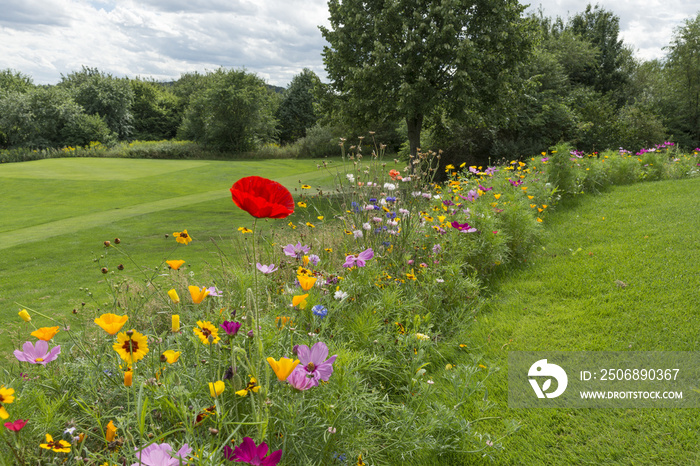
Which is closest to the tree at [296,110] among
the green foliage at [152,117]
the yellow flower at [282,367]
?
the green foliage at [152,117]

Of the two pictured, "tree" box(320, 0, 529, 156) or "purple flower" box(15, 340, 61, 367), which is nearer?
"purple flower" box(15, 340, 61, 367)

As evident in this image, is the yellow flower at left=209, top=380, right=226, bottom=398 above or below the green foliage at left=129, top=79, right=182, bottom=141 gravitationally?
below

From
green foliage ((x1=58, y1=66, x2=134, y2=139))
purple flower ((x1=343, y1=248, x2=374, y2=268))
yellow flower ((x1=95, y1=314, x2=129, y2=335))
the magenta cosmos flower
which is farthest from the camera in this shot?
green foliage ((x1=58, y1=66, x2=134, y2=139))

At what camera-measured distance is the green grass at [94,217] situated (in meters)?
6.25

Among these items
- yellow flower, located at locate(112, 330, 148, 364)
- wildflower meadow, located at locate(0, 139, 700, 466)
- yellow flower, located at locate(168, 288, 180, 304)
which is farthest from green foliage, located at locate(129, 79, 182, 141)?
yellow flower, located at locate(112, 330, 148, 364)

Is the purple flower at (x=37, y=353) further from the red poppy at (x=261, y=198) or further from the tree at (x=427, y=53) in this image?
the tree at (x=427, y=53)

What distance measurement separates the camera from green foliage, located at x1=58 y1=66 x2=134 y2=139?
33875 millimetres

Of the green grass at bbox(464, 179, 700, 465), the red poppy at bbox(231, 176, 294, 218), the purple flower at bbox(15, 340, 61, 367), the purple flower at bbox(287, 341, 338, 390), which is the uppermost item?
the red poppy at bbox(231, 176, 294, 218)

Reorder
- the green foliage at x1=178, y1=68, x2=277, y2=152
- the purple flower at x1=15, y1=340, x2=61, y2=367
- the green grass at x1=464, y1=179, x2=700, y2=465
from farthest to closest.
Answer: the green foliage at x1=178, y1=68, x2=277, y2=152, the green grass at x1=464, y1=179, x2=700, y2=465, the purple flower at x1=15, y1=340, x2=61, y2=367

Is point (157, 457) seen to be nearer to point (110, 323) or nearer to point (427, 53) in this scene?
point (110, 323)

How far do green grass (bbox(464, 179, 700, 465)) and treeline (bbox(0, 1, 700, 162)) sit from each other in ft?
23.4

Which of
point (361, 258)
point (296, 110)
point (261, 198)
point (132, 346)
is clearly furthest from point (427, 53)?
point (296, 110)

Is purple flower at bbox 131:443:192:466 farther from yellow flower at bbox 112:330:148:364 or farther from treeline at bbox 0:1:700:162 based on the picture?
treeline at bbox 0:1:700:162

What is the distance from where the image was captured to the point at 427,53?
11.8 m
